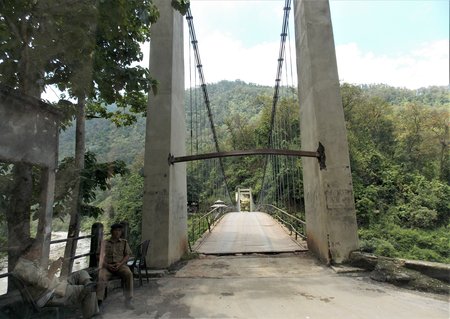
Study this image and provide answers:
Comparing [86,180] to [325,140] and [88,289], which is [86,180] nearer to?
[88,289]

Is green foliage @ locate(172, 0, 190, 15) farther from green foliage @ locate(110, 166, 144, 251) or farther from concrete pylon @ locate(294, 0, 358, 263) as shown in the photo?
green foliage @ locate(110, 166, 144, 251)

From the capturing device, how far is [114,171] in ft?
17.3

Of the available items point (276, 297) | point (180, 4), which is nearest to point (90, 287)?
point (276, 297)

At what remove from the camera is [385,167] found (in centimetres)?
2414

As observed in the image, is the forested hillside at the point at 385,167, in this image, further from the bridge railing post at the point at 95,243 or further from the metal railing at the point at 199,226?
the bridge railing post at the point at 95,243

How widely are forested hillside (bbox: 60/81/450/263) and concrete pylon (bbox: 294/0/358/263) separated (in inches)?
303

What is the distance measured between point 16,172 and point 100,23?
1933 millimetres

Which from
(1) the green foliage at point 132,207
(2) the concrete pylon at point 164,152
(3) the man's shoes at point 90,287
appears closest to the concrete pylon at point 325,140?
(2) the concrete pylon at point 164,152

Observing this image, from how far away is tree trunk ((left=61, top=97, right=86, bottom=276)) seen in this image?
182 inches

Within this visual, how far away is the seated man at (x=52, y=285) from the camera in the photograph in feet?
9.15

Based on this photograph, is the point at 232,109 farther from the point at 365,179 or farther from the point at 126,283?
the point at 126,283

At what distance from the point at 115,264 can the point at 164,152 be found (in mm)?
2765

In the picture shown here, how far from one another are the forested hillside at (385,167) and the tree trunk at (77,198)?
366 inches

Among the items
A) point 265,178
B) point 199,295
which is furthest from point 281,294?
point 265,178
